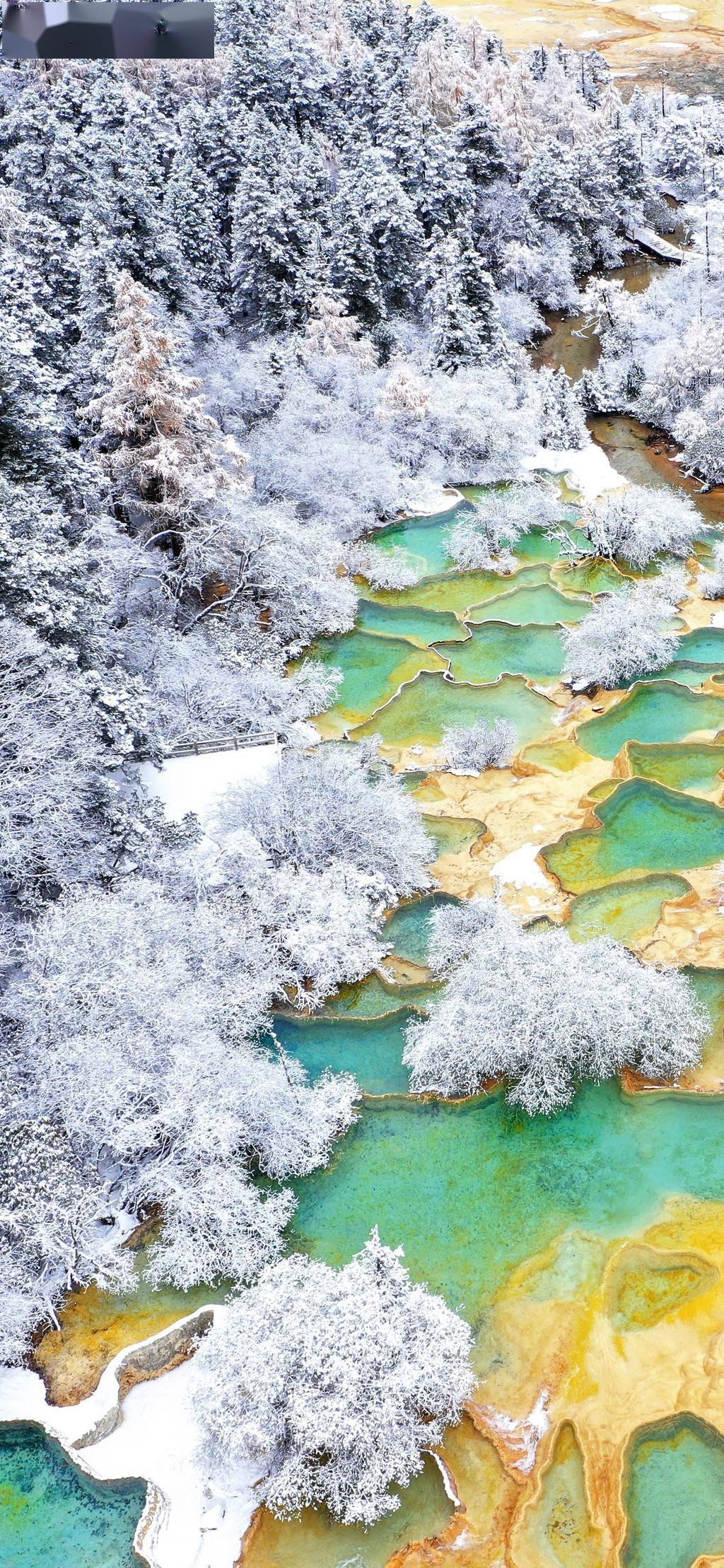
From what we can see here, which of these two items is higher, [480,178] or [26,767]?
[480,178]

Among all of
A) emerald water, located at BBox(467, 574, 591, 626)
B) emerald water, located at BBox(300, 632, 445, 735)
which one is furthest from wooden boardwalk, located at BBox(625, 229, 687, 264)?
emerald water, located at BBox(300, 632, 445, 735)

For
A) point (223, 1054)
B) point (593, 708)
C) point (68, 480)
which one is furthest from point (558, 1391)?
point (68, 480)

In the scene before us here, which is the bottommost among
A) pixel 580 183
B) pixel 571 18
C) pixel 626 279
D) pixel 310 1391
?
pixel 310 1391

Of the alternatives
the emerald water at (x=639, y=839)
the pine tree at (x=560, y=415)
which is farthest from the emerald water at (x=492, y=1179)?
the pine tree at (x=560, y=415)

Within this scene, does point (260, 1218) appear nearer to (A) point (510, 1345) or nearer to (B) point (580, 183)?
(A) point (510, 1345)

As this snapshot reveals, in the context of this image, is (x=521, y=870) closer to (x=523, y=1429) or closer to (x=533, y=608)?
(x=523, y=1429)

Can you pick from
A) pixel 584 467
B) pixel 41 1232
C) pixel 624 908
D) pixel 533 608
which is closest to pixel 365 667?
pixel 533 608
